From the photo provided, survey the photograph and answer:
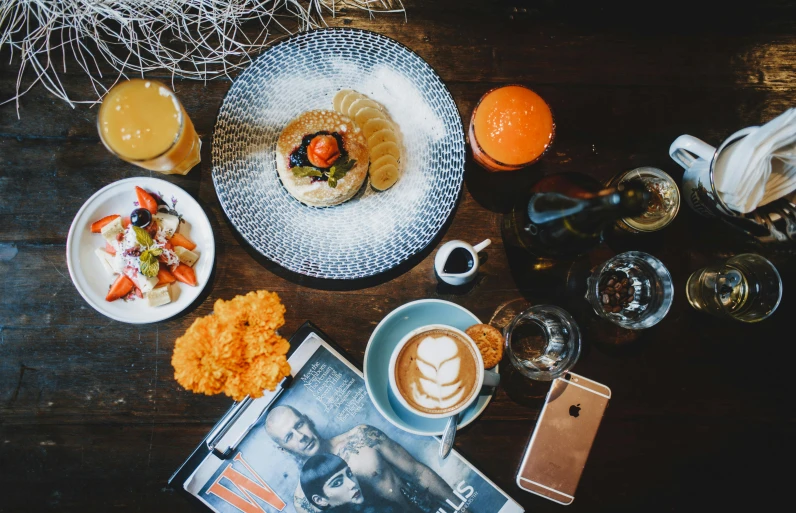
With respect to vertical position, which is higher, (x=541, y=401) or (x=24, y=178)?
(x=24, y=178)

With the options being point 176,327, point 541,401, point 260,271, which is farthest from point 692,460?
point 176,327

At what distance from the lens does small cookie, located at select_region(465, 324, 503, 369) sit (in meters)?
1.48

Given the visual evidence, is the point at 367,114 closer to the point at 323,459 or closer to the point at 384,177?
the point at 384,177

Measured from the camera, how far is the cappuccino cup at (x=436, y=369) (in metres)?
1.41

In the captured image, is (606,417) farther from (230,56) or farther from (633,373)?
(230,56)

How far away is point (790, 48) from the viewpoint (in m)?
1.69

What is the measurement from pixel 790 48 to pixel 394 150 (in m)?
1.47

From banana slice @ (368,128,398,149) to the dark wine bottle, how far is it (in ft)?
1.57

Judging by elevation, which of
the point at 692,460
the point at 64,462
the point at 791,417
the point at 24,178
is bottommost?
the point at 64,462

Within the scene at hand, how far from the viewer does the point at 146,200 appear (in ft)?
4.88

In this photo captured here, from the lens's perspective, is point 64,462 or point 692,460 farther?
point 692,460

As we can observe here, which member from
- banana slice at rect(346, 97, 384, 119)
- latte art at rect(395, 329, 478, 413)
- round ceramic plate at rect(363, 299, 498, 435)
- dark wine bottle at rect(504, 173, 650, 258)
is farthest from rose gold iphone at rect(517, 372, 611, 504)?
banana slice at rect(346, 97, 384, 119)

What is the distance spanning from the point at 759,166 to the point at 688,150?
198 mm

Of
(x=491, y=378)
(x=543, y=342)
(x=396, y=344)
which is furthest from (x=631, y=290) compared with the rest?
(x=396, y=344)
